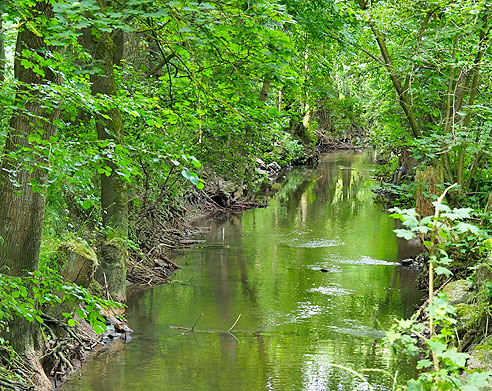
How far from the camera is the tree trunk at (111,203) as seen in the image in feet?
33.4

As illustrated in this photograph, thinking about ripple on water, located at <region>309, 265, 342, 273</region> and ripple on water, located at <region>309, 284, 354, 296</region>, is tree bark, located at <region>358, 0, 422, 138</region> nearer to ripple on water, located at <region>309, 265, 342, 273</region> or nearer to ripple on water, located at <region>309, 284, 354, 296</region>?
ripple on water, located at <region>309, 265, 342, 273</region>

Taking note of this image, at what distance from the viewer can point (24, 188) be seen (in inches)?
257

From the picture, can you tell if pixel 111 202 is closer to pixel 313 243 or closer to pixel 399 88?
pixel 399 88

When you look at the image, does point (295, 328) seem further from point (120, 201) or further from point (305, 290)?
point (120, 201)

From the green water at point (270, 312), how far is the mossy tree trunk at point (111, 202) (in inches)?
29.5

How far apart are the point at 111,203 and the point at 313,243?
6.65 metres

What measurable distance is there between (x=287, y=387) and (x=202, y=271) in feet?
19.5

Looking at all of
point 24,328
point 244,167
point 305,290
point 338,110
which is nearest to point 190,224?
point 244,167

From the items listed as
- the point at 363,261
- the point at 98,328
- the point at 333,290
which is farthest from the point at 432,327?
the point at 363,261

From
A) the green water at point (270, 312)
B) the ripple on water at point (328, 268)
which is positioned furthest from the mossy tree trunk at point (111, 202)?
the ripple on water at point (328, 268)

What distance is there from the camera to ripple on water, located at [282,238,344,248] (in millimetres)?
16031

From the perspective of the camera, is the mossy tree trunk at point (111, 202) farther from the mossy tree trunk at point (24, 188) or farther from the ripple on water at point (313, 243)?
the ripple on water at point (313, 243)

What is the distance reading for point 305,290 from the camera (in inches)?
480

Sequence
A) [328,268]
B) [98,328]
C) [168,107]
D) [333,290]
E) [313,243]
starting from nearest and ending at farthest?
[98,328]
[168,107]
[333,290]
[328,268]
[313,243]
